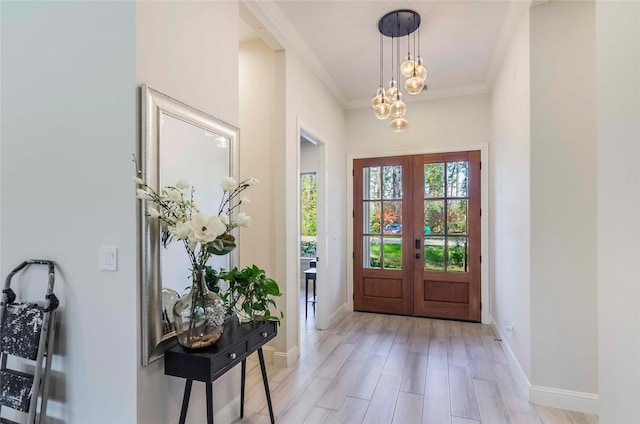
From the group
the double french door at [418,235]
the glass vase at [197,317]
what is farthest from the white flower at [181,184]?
the double french door at [418,235]

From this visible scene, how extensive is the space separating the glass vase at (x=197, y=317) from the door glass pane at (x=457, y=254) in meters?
3.57

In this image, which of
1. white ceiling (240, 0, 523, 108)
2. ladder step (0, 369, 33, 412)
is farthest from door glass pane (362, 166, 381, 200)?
ladder step (0, 369, 33, 412)

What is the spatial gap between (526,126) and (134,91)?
8.83 feet

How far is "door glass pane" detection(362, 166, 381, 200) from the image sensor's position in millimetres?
4742

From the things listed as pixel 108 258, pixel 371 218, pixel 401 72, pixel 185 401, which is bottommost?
pixel 185 401

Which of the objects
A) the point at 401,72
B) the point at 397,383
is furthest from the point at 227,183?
the point at 397,383

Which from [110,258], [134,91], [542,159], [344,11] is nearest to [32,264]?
[110,258]

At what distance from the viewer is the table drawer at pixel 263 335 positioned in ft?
6.08

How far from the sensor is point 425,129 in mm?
4516

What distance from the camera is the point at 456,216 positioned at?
4.36 m

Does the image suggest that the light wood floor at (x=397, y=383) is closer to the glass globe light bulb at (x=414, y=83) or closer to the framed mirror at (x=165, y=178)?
the framed mirror at (x=165, y=178)

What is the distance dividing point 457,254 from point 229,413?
3.42 meters

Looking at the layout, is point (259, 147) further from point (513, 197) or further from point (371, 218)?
point (513, 197)

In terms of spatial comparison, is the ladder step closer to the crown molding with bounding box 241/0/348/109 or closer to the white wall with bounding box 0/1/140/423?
the white wall with bounding box 0/1/140/423
